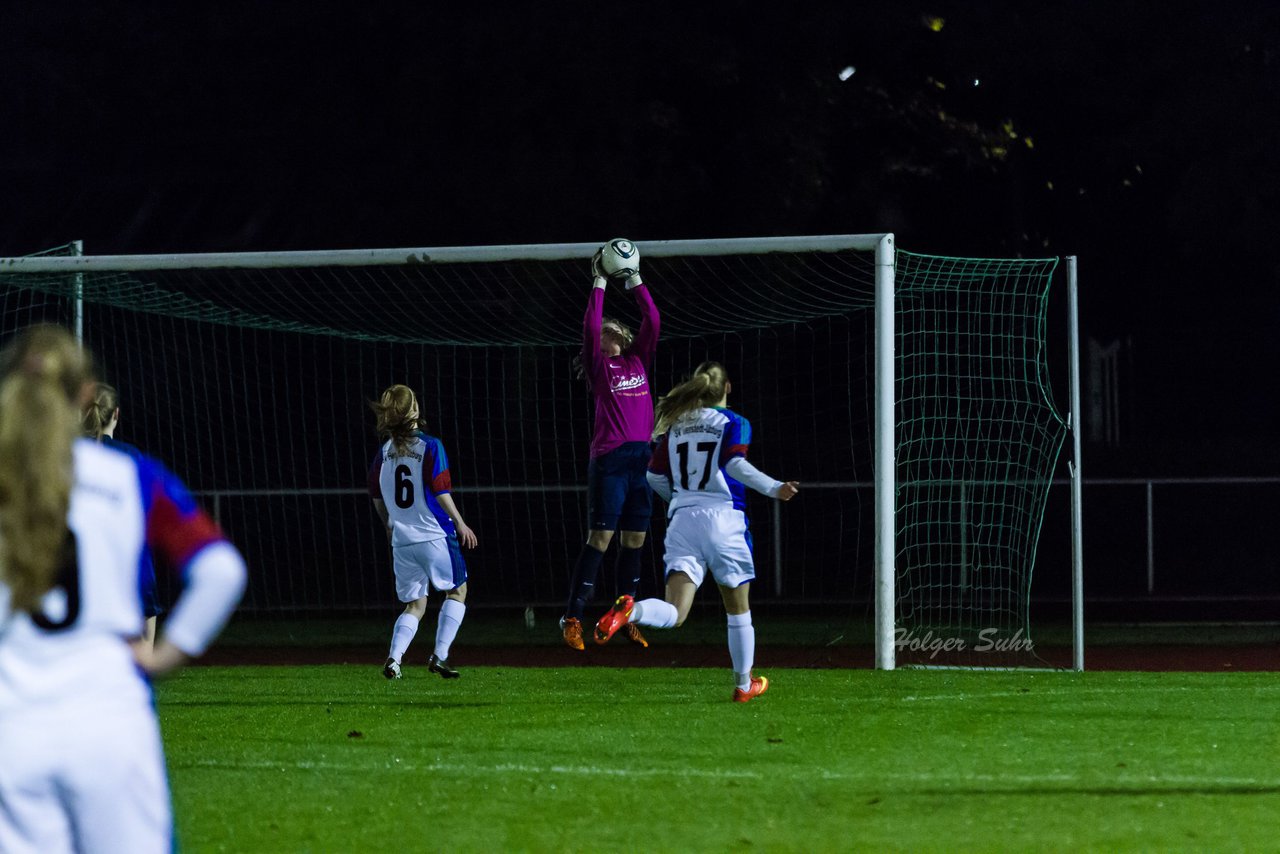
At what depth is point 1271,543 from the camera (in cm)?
2252

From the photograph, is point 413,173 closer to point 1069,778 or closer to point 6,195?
point 6,195

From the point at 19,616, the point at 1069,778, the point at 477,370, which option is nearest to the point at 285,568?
the point at 477,370

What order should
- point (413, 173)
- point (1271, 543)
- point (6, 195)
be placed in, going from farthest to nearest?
1. point (6, 195)
2. point (1271, 543)
3. point (413, 173)

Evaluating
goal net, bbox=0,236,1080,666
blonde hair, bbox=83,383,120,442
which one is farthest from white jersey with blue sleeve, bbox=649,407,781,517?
goal net, bbox=0,236,1080,666

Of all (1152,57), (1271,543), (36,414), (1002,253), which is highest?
(1152,57)

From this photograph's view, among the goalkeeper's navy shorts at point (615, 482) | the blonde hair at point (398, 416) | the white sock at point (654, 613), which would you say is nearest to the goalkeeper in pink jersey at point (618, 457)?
the goalkeeper's navy shorts at point (615, 482)

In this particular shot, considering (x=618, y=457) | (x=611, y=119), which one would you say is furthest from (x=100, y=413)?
(x=611, y=119)

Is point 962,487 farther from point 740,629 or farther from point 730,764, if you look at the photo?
point 730,764

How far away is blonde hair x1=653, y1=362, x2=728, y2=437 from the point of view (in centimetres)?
892

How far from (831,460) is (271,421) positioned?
7.85 metres

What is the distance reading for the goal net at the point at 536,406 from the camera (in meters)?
15.4

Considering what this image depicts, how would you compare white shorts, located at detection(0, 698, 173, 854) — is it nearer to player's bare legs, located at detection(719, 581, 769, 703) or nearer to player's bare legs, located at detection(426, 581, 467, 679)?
player's bare legs, located at detection(719, 581, 769, 703)

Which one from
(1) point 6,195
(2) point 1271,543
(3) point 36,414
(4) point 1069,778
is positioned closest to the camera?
(3) point 36,414
